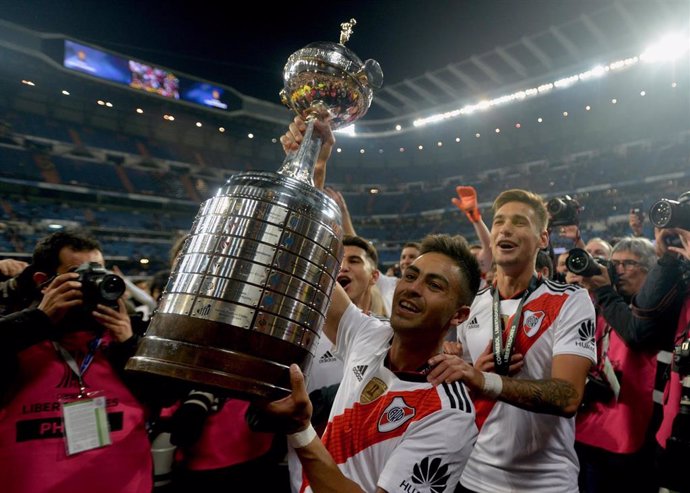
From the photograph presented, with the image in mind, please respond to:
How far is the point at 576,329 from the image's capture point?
175 cm

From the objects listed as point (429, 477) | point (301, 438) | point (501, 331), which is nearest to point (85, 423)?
point (301, 438)

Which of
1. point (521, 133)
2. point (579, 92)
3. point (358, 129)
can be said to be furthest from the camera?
point (358, 129)

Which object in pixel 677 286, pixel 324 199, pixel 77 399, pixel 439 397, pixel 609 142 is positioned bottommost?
pixel 77 399

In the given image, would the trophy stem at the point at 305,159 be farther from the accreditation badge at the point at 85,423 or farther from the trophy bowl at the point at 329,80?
the accreditation badge at the point at 85,423

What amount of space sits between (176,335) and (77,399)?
1.17 m

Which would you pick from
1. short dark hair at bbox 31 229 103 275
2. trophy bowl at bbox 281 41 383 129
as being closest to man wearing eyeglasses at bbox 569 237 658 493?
trophy bowl at bbox 281 41 383 129

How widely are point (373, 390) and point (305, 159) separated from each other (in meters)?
0.82

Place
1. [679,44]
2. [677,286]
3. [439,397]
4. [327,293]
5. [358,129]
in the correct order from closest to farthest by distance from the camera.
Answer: [327,293]
[439,397]
[677,286]
[679,44]
[358,129]

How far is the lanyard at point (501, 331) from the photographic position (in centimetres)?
175

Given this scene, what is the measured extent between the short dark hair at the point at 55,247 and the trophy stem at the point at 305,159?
1.20 meters

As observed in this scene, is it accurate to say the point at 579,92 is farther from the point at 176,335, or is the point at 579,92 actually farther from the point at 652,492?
the point at 176,335

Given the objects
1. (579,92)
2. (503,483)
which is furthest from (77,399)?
(579,92)

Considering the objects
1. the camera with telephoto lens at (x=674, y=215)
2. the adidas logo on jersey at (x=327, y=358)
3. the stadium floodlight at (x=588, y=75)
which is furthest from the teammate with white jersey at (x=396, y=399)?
the stadium floodlight at (x=588, y=75)

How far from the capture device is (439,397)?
1.35m
